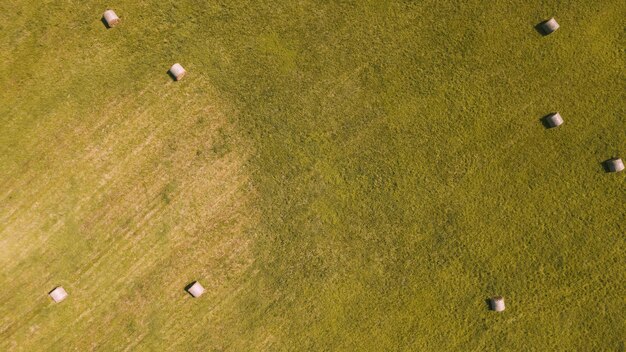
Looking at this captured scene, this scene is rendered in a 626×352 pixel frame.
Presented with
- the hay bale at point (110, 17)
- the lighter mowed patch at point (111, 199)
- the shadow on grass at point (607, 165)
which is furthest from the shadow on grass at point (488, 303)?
the hay bale at point (110, 17)

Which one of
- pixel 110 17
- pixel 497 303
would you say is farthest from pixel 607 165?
pixel 110 17

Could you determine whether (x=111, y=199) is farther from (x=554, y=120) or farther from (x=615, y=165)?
(x=615, y=165)

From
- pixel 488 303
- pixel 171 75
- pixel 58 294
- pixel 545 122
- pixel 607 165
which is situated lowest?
pixel 488 303

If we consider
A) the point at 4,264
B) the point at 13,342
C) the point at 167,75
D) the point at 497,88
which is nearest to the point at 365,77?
the point at 497,88

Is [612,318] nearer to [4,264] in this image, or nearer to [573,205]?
[573,205]

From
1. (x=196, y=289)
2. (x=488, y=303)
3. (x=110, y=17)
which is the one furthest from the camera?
(x=488, y=303)

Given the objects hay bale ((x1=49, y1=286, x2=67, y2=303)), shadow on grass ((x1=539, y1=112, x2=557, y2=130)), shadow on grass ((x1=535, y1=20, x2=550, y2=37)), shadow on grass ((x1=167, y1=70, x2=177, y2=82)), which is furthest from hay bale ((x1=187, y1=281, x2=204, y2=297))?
shadow on grass ((x1=535, y1=20, x2=550, y2=37))

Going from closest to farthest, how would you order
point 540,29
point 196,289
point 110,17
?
point 110,17, point 196,289, point 540,29
